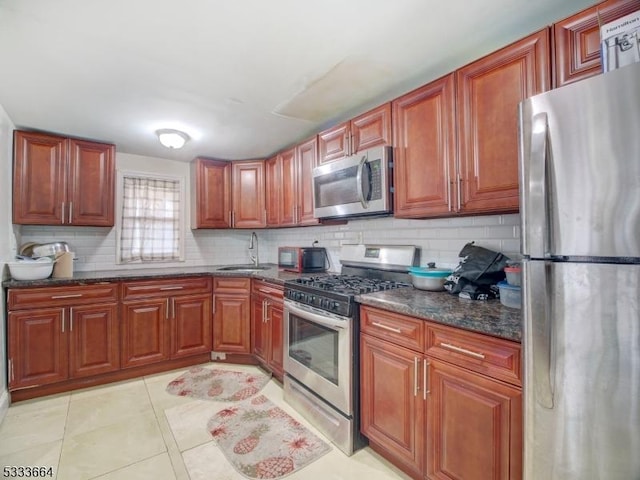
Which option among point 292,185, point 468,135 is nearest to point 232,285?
point 292,185

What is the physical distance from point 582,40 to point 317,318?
1.95 meters

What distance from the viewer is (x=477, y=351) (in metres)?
1.31

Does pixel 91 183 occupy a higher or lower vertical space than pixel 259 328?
higher

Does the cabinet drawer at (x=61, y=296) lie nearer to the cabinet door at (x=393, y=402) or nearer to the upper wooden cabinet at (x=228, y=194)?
the upper wooden cabinet at (x=228, y=194)

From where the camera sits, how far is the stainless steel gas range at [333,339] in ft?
6.21

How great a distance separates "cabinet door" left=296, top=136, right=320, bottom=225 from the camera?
9.27 ft

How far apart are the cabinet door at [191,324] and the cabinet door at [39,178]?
54.2 inches

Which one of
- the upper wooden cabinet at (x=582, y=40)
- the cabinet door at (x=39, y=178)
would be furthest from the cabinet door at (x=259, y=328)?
the upper wooden cabinet at (x=582, y=40)

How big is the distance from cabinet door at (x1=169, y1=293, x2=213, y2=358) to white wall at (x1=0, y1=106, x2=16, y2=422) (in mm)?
1198

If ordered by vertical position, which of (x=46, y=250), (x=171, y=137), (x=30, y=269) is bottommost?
(x=30, y=269)

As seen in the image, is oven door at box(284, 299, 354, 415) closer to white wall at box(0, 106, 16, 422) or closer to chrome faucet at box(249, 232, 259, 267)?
chrome faucet at box(249, 232, 259, 267)

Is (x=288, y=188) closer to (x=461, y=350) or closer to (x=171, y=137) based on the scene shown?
(x=171, y=137)

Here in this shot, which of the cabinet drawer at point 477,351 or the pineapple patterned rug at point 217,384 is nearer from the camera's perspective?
the cabinet drawer at point 477,351

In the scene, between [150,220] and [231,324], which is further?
[150,220]
